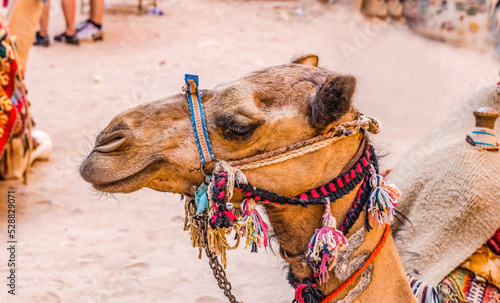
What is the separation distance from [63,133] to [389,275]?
5.17 m

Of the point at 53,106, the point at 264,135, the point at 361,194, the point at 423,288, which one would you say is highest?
the point at 264,135

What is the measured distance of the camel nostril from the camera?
67.0 inches

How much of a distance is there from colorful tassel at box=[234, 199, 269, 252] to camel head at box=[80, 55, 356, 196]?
0.11 m

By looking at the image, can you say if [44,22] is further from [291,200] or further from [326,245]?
[326,245]

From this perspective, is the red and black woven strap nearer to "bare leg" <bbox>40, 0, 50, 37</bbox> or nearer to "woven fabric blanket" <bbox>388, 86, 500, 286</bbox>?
"woven fabric blanket" <bbox>388, 86, 500, 286</bbox>

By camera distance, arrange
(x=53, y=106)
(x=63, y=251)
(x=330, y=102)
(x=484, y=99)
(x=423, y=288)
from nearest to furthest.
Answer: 1. (x=330, y=102)
2. (x=423, y=288)
3. (x=484, y=99)
4. (x=63, y=251)
5. (x=53, y=106)

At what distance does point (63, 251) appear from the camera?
3.96 m

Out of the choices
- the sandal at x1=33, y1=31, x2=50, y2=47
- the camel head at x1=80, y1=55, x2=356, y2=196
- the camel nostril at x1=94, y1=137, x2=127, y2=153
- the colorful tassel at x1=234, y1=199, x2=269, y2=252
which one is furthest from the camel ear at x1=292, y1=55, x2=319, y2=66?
the sandal at x1=33, y1=31, x2=50, y2=47

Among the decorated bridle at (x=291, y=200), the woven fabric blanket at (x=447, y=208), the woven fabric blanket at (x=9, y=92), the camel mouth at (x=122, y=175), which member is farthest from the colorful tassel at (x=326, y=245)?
the woven fabric blanket at (x=9, y=92)

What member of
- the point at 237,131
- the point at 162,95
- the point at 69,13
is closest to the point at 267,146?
the point at 237,131

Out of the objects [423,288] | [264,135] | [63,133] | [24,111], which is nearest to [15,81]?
[24,111]

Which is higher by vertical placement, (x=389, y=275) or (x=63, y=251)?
(x=389, y=275)

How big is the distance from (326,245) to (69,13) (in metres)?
8.75

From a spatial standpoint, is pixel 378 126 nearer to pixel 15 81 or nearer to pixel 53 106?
pixel 15 81
